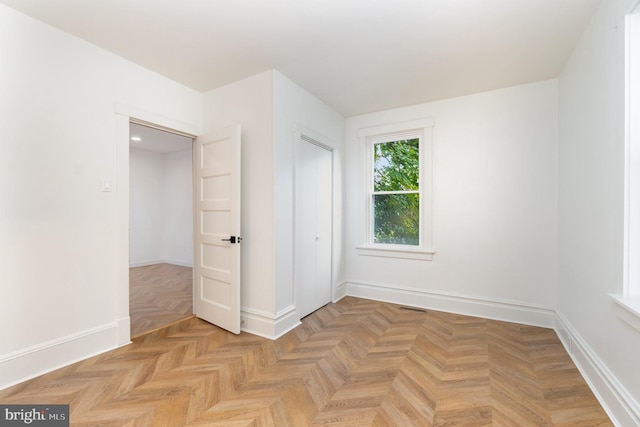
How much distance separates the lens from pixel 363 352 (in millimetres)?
2455

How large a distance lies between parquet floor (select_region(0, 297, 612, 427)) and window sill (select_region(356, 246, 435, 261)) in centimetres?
92

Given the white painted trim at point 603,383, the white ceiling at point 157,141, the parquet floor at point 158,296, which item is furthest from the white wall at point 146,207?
the white painted trim at point 603,383

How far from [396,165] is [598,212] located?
2.17 metres

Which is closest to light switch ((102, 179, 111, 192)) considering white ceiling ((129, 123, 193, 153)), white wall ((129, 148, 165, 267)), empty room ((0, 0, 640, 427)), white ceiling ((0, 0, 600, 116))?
empty room ((0, 0, 640, 427))

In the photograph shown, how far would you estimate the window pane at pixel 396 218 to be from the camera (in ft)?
12.2

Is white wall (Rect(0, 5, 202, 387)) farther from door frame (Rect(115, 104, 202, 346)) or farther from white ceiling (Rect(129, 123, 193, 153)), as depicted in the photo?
white ceiling (Rect(129, 123, 193, 153))

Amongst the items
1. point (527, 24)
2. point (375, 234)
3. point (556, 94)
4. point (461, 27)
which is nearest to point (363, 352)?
point (375, 234)

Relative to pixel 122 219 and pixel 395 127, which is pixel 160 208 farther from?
pixel 395 127

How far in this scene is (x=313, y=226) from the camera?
3.44m

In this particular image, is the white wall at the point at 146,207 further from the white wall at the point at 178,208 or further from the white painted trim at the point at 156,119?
the white painted trim at the point at 156,119

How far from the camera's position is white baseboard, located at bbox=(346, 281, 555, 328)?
9.84ft

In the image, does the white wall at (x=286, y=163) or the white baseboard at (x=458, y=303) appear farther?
the white baseboard at (x=458, y=303)

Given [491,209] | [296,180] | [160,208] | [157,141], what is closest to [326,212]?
[296,180]

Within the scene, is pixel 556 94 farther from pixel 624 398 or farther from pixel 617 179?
pixel 624 398
